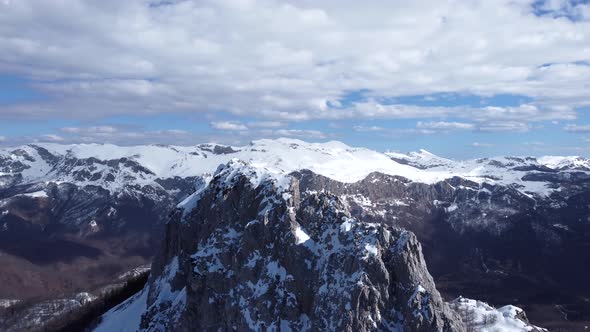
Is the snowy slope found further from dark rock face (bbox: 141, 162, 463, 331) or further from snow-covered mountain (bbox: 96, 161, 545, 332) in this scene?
dark rock face (bbox: 141, 162, 463, 331)

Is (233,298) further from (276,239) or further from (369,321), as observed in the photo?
(369,321)

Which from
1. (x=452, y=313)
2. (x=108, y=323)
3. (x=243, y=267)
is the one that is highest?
(x=243, y=267)

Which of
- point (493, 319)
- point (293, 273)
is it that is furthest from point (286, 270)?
point (493, 319)

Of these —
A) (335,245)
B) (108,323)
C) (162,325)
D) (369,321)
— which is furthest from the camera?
(108,323)

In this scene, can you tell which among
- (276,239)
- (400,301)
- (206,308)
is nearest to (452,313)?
(400,301)

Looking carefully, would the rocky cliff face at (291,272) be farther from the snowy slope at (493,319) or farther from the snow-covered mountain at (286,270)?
A: the snowy slope at (493,319)

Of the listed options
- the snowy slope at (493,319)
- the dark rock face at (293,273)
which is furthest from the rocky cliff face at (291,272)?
the snowy slope at (493,319)
